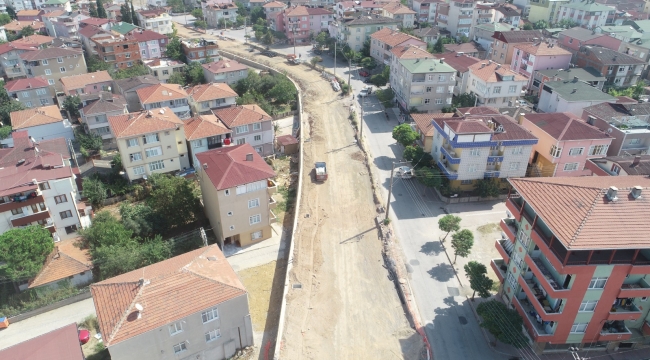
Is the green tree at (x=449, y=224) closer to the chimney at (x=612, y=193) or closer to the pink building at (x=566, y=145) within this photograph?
the chimney at (x=612, y=193)

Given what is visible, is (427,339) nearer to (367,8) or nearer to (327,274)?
(327,274)

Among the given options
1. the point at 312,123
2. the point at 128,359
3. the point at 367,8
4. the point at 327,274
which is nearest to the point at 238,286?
the point at 128,359

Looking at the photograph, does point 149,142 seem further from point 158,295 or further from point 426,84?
point 426,84

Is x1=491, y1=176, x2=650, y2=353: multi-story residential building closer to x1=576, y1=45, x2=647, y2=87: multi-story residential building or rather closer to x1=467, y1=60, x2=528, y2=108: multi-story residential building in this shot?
x1=467, y1=60, x2=528, y2=108: multi-story residential building

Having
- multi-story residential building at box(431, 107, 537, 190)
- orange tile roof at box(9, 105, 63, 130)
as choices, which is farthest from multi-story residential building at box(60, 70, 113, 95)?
multi-story residential building at box(431, 107, 537, 190)

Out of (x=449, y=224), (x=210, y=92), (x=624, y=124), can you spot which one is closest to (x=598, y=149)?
(x=624, y=124)

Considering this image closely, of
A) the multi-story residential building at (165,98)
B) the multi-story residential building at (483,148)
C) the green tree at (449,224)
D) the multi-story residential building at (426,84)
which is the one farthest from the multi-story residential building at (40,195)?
the multi-story residential building at (426,84)
